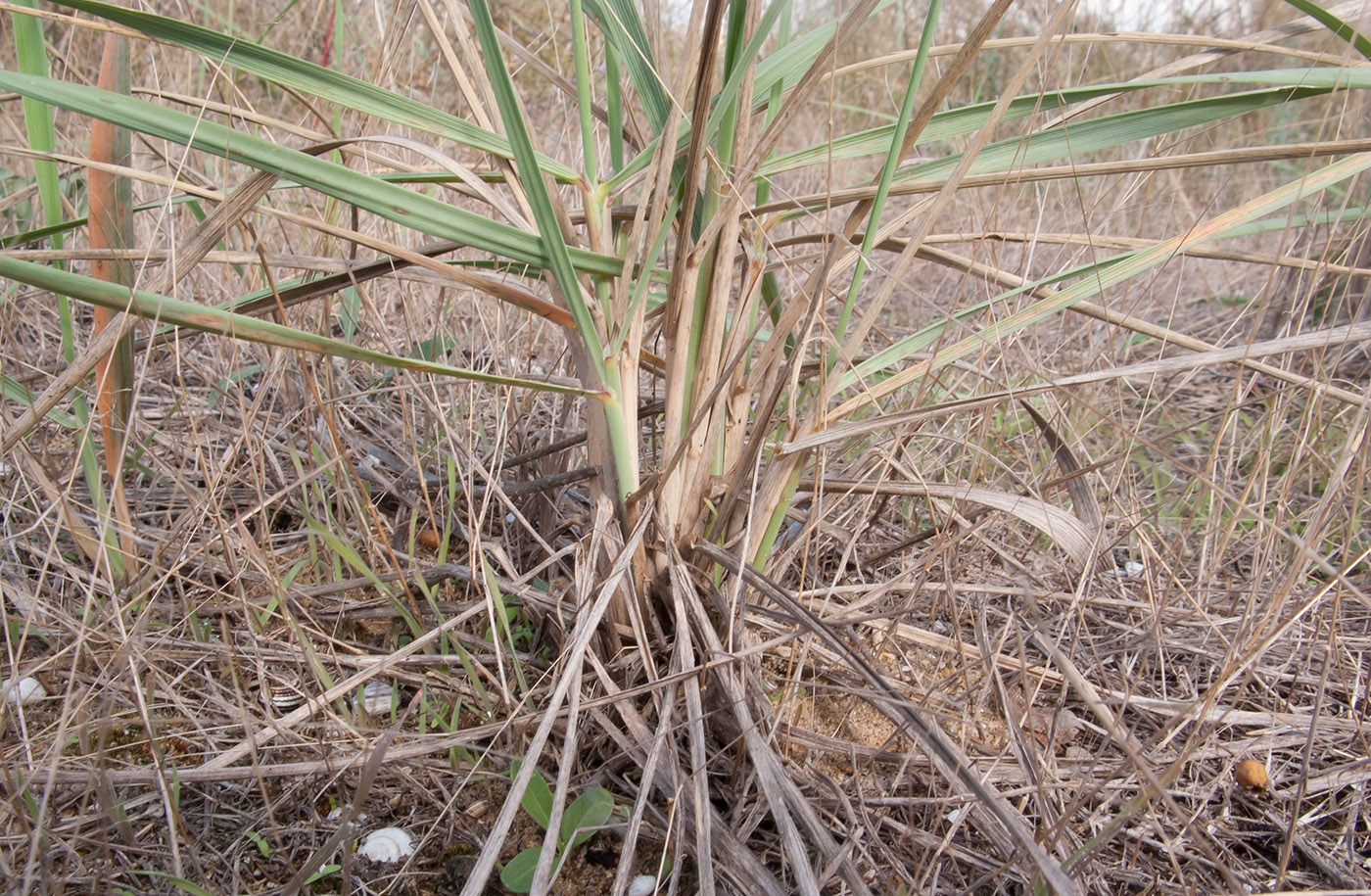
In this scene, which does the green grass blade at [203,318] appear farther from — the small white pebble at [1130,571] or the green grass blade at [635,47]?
the small white pebble at [1130,571]

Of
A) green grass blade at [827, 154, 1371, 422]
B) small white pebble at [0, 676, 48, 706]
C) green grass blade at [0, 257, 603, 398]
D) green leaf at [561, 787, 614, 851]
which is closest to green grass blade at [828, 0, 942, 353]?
green grass blade at [827, 154, 1371, 422]

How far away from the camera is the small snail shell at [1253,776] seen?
80 cm

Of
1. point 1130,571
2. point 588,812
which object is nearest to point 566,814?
point 588,812

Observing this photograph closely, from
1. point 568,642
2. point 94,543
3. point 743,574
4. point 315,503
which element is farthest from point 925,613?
point 94,543

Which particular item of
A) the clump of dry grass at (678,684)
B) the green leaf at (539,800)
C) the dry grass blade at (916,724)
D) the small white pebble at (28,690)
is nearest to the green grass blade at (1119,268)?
the clump of dry grass at (678,684)

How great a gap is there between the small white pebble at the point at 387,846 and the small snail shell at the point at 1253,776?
2.68ft

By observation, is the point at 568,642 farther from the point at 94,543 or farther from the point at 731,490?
the point at 94,543

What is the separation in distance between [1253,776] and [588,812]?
2.17 feet

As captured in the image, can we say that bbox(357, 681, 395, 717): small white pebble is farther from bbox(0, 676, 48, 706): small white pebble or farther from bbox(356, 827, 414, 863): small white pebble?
bbox(0, 676, 48, 706): small white pebble

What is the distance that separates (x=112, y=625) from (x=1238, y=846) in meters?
1.18

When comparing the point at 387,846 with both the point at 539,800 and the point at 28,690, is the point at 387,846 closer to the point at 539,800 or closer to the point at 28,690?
the point at 539,800

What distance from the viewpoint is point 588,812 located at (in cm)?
69

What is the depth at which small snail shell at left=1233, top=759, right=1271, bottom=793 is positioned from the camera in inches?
31.4

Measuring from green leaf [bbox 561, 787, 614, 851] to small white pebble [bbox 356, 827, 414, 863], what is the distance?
0.47ft
